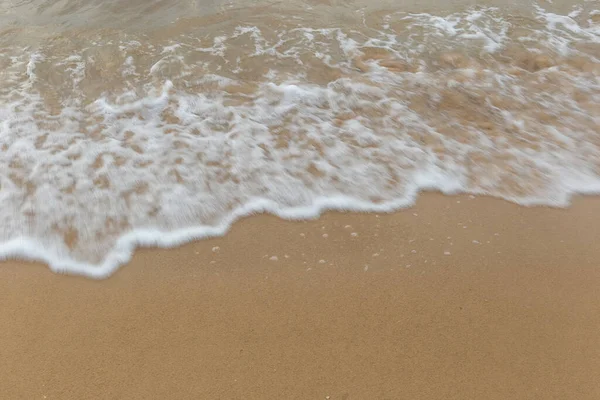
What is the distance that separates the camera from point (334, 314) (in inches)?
74.9

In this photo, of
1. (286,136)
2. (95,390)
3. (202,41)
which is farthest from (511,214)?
(202,41)

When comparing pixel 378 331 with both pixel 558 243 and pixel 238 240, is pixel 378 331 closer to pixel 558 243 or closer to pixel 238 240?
pixel 238 240

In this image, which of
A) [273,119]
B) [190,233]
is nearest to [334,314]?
[190,233]

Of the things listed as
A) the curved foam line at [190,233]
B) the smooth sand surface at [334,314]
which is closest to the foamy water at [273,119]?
the curved foam line at [190,233]

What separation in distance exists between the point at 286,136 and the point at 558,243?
1.58 metres

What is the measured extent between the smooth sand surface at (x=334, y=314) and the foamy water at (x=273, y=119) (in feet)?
0.54

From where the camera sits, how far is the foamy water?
2406mm

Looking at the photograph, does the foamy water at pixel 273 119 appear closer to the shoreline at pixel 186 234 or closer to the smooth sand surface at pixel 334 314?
the shoreline at pixel 186 234

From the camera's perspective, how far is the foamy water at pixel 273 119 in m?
2.41

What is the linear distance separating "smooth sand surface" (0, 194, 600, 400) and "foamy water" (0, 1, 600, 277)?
16cm

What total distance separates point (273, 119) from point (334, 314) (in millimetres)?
1512

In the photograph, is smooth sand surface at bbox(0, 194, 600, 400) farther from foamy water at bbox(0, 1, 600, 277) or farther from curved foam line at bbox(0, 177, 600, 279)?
foamy water at bbox(0, 1, 600, 277)

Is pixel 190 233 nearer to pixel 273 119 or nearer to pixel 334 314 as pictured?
pixel 334 314

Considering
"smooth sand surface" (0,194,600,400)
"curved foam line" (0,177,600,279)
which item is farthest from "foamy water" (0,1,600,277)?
"smooth sand surface" (0,194,600,400)
